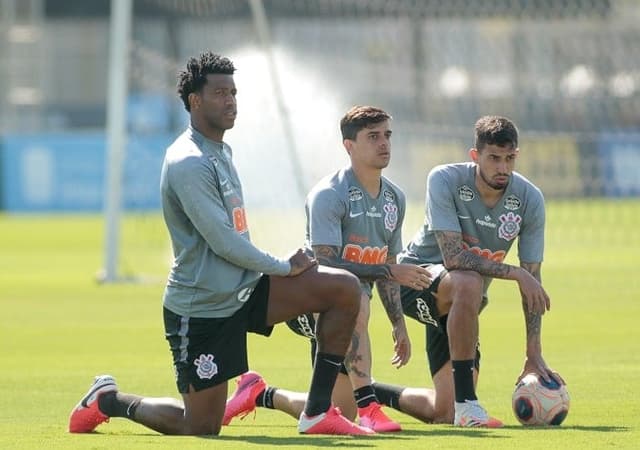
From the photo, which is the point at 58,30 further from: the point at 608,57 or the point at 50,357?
the point at 50,357

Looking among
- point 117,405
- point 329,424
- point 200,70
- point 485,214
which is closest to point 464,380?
point 329,424

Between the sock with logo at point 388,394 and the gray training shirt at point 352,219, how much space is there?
2.91 feet

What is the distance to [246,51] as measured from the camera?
26594mm

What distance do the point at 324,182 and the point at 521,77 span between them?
30.8 m

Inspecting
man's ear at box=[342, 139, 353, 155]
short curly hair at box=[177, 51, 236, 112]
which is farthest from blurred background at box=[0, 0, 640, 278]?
short curly hair at box=[177, 51, 236, 112]

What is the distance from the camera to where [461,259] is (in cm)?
1019

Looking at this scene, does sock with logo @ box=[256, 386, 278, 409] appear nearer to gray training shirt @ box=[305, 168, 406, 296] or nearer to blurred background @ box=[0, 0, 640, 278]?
gray training shirt @ box=[305, 168, 406, 296]

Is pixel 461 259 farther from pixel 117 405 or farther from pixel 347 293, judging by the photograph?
pixel 117 405

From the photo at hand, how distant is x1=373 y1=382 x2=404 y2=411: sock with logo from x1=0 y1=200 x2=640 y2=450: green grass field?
166mm

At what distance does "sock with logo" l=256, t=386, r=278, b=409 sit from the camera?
10.5 m

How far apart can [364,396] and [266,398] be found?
2.73ft

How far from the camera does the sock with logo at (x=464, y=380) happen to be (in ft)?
32.1

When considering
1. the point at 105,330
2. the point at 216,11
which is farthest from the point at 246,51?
the point at 105,330

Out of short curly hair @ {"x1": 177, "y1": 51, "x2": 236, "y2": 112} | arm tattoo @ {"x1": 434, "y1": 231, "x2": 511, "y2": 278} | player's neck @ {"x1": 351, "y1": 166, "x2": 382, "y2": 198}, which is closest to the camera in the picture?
short curly hair @ {"x1": 177, "y1": 51, "x2": 236, "y2": 112}
